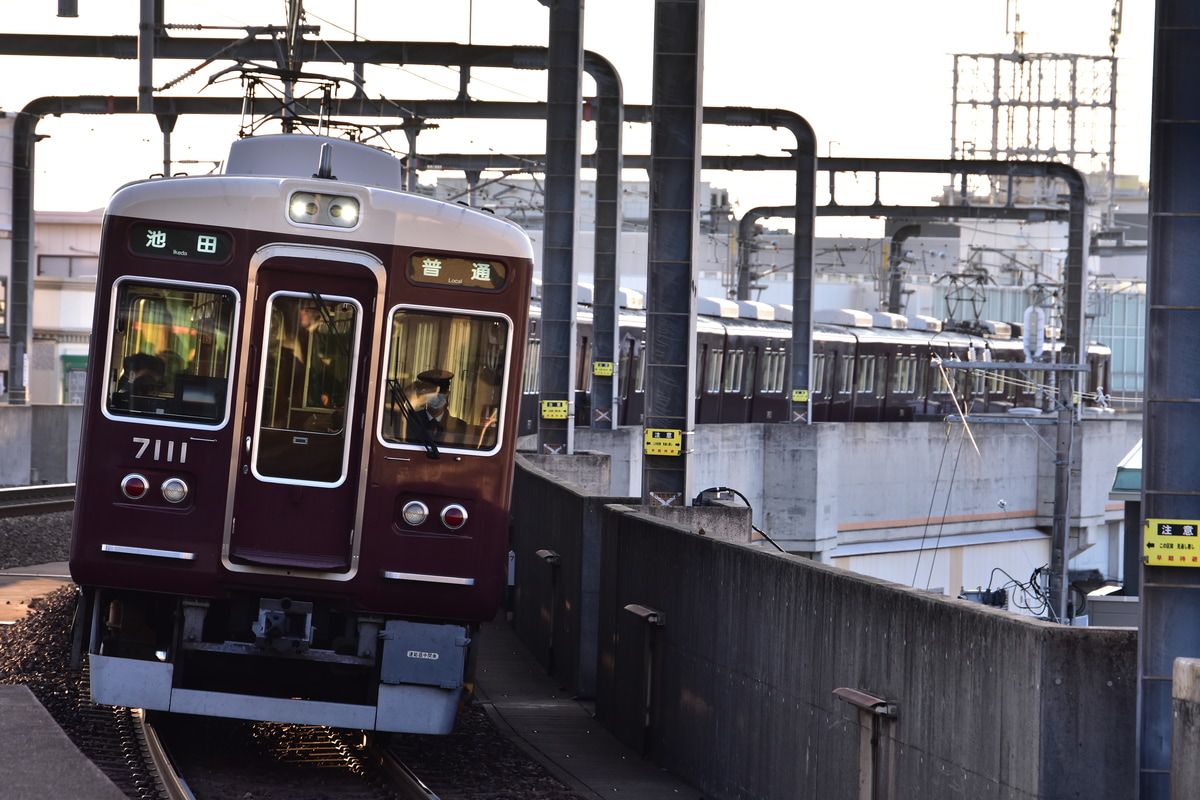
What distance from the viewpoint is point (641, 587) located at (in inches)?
422

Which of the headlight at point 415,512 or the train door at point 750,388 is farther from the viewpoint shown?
the train door at point 750,388

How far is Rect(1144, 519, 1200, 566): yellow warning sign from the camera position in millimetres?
7758

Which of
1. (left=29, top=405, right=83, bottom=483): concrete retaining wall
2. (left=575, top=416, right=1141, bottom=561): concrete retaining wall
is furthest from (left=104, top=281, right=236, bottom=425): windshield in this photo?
(left=29, top=405, right=83, bottom=483): concrete retaining wall

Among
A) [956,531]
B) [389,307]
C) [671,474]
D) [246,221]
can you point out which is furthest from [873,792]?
[956,531]

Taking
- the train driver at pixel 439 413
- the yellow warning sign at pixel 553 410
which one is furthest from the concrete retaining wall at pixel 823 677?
the yellow warning sign at pixel 553 410

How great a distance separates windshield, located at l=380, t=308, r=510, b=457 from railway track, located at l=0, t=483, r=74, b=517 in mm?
15005

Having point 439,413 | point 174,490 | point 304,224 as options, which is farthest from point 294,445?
point 304,224

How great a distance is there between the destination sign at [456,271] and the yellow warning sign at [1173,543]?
12.0 ft

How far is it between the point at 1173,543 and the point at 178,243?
17.4ft

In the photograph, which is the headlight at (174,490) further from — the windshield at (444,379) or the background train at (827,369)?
the background train at (827,369)

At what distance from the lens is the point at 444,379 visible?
878 centimetres

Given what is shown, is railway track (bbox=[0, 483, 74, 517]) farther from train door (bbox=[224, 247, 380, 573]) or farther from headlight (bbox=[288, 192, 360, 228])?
headlight (bbox=[288, 192, 360, 228])

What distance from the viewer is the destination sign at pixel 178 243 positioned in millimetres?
8492

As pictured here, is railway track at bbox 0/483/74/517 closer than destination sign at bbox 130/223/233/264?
No
